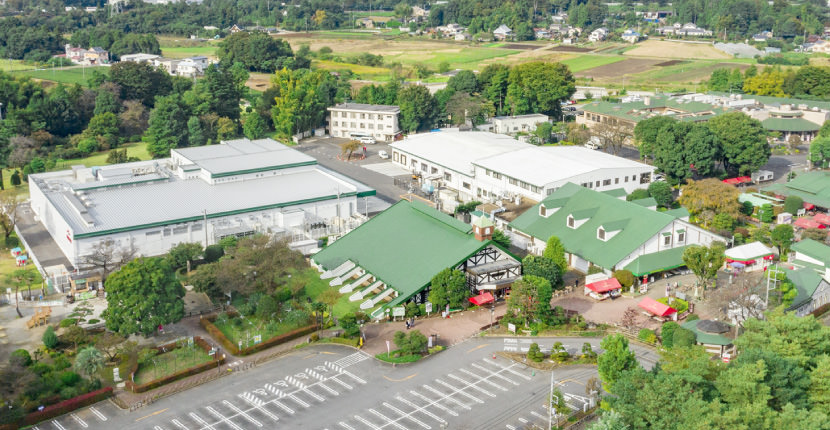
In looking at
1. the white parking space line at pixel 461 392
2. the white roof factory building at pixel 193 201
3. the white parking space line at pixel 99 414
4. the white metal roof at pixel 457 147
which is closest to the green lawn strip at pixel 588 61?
the white metal roof at pixel 457 147

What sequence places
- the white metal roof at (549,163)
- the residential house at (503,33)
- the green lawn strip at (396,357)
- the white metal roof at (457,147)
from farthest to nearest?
the residential house at (503,33), the white metal roof at (457,147), the white metal roof at (549,163), the green lawn strip at (396,357)

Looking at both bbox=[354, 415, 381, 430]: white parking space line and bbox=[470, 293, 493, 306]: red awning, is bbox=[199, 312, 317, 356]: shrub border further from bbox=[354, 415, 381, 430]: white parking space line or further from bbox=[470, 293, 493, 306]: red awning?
bbox=[470, 293, 493, 306]: red awning

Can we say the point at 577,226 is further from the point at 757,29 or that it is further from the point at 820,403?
the point at 757,29

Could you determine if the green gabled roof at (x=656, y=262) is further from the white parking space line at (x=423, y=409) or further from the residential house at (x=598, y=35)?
the residential house at (x=598, y=35)

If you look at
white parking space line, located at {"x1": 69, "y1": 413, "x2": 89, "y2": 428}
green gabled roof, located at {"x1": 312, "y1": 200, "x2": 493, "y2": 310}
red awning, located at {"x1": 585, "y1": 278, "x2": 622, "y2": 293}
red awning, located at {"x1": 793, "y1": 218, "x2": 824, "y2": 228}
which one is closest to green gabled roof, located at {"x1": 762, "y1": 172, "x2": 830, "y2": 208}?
red awning, located at {"x1": 793, "y1": 218, "x2": 824, "y2": 228}

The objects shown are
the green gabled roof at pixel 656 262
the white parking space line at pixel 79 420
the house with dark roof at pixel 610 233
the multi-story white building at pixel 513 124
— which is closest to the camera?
the white parking space line at pixel 79 420

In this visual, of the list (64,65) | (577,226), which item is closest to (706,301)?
(577,226)

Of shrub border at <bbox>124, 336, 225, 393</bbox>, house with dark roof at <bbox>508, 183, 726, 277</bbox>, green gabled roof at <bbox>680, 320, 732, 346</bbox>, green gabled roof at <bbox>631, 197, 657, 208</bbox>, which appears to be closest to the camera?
shrub border at <bbox>124, 336, 225, 393</bbox>
